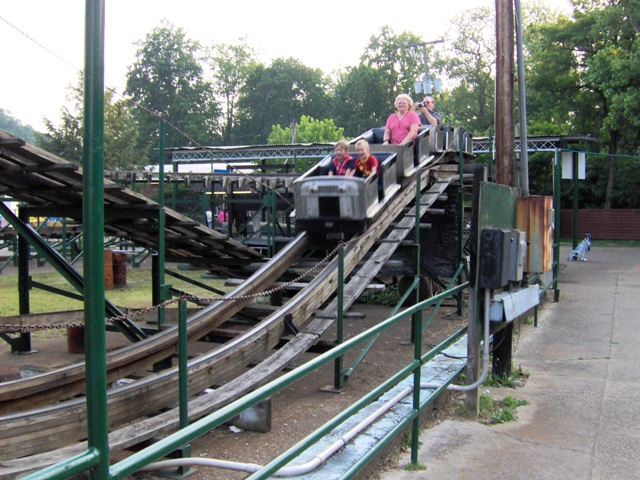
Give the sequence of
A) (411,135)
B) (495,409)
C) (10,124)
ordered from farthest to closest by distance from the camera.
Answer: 1. (10,124)
2. (411,135)
3. (495,409)

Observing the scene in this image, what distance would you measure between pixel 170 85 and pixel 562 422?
209 ft

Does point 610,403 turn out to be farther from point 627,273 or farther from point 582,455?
point 627,273

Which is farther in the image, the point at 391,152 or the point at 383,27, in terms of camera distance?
the point at 383,27

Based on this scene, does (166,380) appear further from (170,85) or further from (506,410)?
(170,85)

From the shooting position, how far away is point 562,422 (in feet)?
20.4

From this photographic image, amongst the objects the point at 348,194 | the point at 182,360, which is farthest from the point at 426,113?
the point at 182,360

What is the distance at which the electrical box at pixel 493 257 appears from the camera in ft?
20.1

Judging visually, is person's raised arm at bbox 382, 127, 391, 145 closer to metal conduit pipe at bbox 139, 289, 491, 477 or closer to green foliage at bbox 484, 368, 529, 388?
green foliage at bbox 484, 368, 529, 388

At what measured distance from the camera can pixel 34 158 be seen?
6473mm

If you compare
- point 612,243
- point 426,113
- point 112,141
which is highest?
point 112,141

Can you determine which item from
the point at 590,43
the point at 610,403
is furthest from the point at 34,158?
the point at 590,43

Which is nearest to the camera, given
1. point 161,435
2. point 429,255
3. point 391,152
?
point 161,435

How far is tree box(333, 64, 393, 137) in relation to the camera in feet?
235

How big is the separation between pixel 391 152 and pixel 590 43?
32.6 meters
